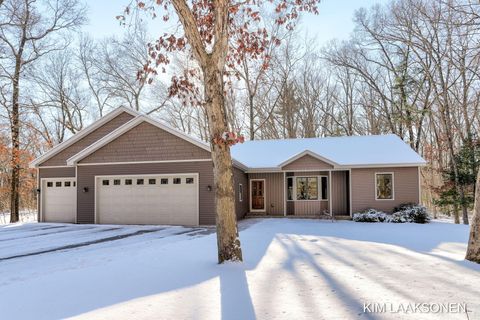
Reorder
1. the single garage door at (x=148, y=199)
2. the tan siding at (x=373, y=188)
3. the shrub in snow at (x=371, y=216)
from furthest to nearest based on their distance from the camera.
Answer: the tan siding at (x=373, y=188) → the shrub in snow at (x=371, y=216) → the single garage door at (x=148, y=199)

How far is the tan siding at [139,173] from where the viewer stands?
14750 mm

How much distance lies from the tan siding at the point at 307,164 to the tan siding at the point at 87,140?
8090mm

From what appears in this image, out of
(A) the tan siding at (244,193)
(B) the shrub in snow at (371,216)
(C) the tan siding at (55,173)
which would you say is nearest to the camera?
(B) the shrub in snow at (371,216)

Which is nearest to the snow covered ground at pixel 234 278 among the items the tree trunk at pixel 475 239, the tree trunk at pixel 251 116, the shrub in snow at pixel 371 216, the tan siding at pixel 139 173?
the tree trunk at pixel 475 239

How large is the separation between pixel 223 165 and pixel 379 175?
39.3 feet

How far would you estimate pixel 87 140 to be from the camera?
18.0 m

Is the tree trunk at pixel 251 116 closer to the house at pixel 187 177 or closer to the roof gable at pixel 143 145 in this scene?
the house at pixel 187 177

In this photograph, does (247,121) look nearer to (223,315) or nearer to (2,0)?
(2,0)

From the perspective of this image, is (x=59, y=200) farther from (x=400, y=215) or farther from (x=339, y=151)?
(x=400, y=215)

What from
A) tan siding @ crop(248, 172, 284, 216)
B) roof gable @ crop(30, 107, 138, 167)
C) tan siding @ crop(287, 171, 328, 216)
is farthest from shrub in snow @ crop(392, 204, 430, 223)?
roof gable @ crop(30, 107, 138, 167)

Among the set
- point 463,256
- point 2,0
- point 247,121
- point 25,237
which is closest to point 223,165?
point 463,256

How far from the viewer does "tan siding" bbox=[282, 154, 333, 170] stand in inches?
674

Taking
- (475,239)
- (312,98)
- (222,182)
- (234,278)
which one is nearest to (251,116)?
(312,98)

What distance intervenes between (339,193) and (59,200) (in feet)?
42.7
